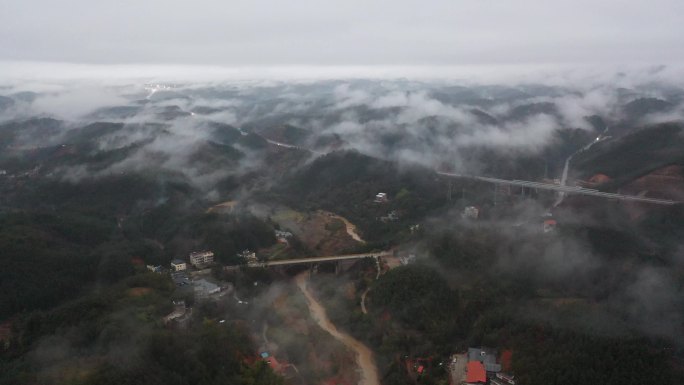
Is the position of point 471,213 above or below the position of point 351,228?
above

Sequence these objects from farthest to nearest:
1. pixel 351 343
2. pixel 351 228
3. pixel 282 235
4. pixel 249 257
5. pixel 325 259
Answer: pixel 351 228, pixel 282 235, pixel 249 257, pixel 325 259, pixel 351 343

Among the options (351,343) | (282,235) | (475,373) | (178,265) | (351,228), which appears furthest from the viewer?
(351,228)

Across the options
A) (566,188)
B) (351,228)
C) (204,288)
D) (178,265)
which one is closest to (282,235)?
(351,228)

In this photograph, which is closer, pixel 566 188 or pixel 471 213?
pixel 471 213

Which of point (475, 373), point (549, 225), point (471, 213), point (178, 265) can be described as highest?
point (549, 225)

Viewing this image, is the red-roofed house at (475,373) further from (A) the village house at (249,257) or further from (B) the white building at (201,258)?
(B) the white building at (201,258)

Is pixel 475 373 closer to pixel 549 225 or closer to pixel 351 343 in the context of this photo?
pixel 351 343

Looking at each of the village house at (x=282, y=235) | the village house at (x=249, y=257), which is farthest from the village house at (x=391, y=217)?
the village house at (x=249, y=257)
